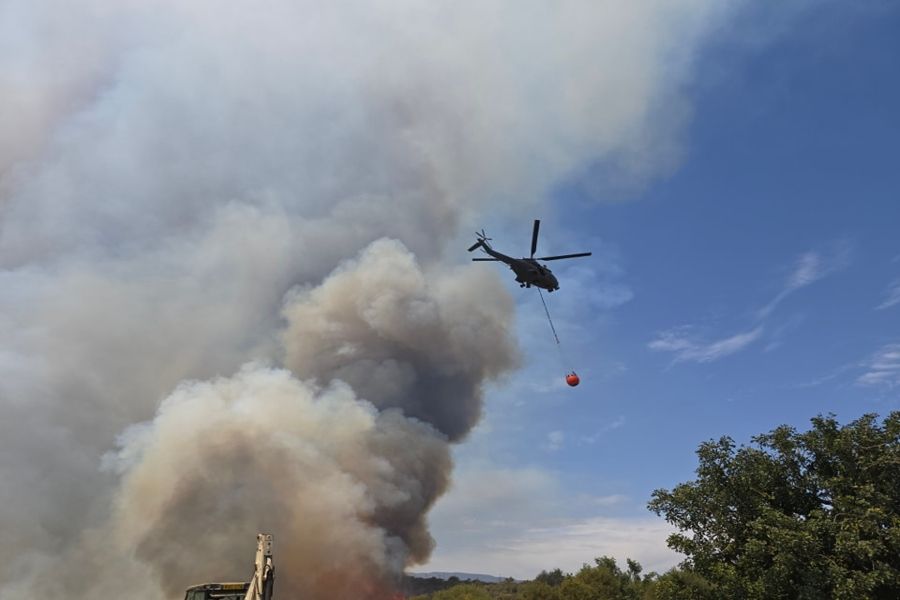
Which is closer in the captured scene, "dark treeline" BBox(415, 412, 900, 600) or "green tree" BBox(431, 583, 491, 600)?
"dark treeline" BBox(415, 412, 900, 600)

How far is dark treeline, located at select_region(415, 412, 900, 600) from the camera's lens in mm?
22984

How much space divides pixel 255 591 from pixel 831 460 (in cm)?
2422

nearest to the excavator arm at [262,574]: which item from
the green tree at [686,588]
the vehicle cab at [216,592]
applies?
the vehicle cab at [216,592]

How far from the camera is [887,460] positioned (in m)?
24.5

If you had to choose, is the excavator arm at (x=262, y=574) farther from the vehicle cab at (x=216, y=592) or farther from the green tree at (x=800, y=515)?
the green tree at (x=800, y=515)

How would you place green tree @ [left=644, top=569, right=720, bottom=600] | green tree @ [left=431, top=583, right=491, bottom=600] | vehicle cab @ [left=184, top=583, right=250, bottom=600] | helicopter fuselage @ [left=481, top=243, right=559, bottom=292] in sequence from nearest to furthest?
vehicle cab @ [left=184, top=583, right=250, bottom=600] < green tree @ [left=644, top=569, right=720, bottom=600] < helicopter fuselage @ [left=481, top=243, right=559, bottom=292] < green tree @ [left=431, top=583, right=491, bottom=600]

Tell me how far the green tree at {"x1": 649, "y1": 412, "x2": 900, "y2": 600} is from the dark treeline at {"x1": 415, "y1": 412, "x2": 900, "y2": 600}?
4cm

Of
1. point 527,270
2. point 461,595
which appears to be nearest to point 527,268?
point 527,270

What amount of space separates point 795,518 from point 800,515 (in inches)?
64.8

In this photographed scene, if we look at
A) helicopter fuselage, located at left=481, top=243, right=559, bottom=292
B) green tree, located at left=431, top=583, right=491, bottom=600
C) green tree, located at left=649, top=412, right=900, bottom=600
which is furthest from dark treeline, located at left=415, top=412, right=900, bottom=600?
green tree, located at left=431, top=583, right=491, bottom=600

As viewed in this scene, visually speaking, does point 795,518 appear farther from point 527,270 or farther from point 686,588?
point 527,270

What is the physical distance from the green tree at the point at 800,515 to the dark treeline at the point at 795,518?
0.04m

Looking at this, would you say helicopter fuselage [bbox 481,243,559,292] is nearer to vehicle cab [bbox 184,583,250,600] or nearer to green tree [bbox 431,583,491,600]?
vehicle cab [bbox 184,583,250,600]

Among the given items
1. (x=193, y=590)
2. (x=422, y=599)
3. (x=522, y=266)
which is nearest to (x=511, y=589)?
(x=422, y=599)
